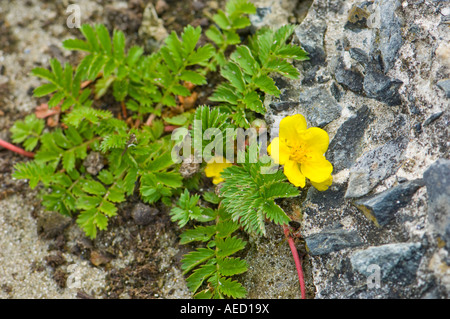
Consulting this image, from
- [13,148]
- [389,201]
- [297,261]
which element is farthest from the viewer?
[13,148]

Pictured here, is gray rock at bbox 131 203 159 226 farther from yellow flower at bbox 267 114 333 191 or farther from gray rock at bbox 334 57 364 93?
gray rock at bbox 334 57 364 93

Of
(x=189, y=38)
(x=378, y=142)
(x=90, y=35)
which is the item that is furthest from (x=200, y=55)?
(x=378, y=142)

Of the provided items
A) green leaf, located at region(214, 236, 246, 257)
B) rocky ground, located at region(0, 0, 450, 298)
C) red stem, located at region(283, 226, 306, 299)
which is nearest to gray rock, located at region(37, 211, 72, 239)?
rocky ground, located at region(0, 0, 450, 298)

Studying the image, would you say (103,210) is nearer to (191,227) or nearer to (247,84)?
(191,227)

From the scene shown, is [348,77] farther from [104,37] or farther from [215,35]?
[104,37]

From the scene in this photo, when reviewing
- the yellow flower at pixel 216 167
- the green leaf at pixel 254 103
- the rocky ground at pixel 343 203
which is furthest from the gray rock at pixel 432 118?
the yellow flower at pixel 216 167

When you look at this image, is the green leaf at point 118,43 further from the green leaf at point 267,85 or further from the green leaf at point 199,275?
the green leaf at point 199,275
